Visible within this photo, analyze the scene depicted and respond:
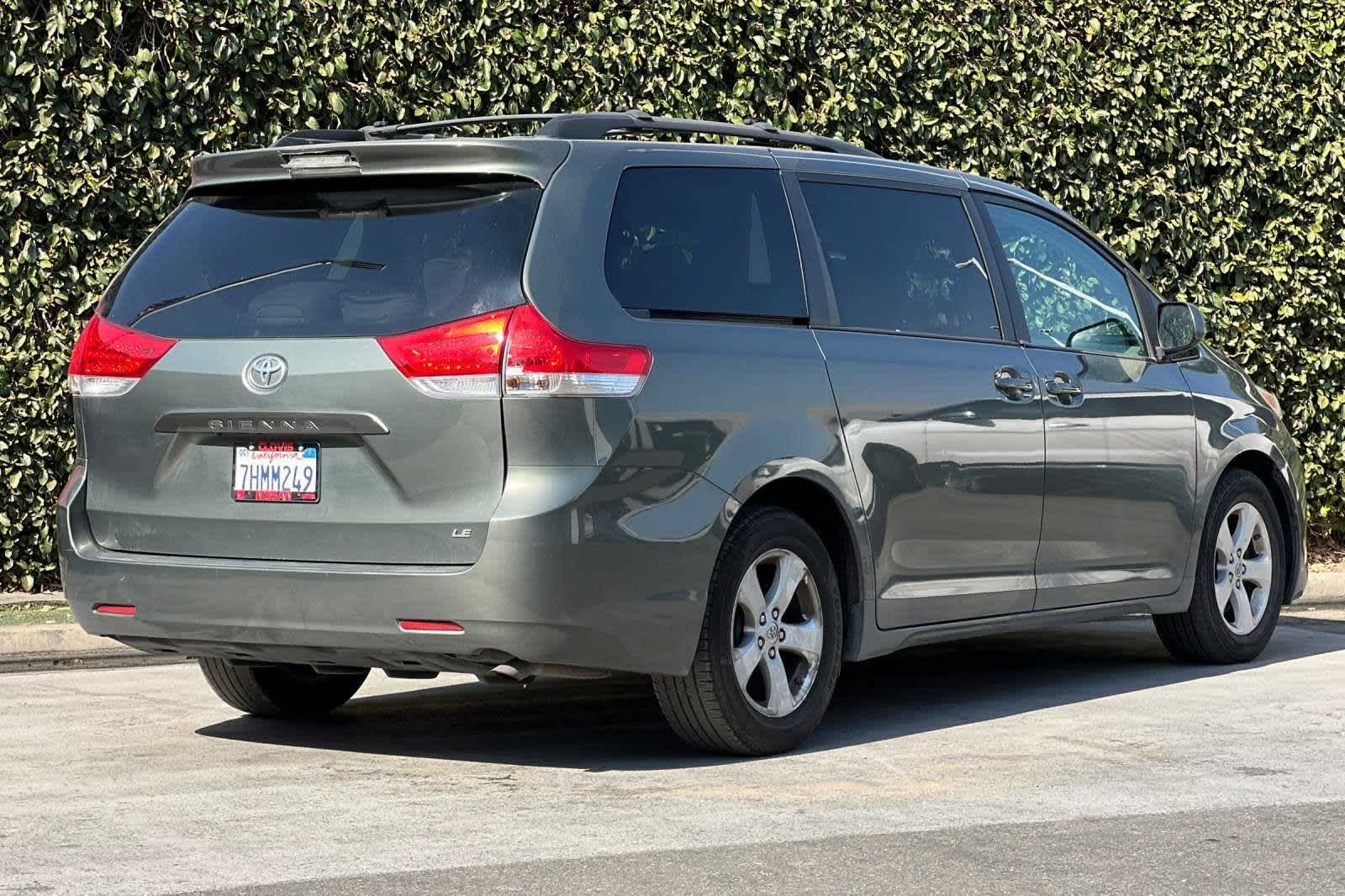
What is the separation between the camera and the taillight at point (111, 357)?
6.49 meters

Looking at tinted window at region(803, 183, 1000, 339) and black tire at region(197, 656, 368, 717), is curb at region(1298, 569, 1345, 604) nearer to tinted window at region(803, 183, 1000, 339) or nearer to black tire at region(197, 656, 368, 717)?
tinted window at region(803, 183, 1000, 339)

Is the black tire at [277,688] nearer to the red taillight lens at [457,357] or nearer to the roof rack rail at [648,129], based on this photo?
the red taillight lens at [457,357]

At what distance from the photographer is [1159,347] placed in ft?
28.5

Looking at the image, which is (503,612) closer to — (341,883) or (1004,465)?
(341,883)

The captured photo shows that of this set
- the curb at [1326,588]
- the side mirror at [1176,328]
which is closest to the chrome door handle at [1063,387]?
the side mirror at [1176,328]

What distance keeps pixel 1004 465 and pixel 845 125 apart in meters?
4.56

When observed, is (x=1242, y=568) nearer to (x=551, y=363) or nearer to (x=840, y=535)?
(x=840, y=535)

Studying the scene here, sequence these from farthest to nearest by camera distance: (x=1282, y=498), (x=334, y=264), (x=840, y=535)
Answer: (x=1282, y=498), (x=840, y=535), (x=334, y=264)

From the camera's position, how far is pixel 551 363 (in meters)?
6.03

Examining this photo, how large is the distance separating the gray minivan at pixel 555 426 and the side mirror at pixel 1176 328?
48.1 inches

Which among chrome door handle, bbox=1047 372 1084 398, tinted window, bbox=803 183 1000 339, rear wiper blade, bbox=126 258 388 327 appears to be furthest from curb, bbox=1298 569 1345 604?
rear wiper blade, bbox=126 258 388 327

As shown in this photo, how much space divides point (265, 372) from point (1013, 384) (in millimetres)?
2711

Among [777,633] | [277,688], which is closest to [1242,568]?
[777,633]

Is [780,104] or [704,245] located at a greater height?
[780,104]
